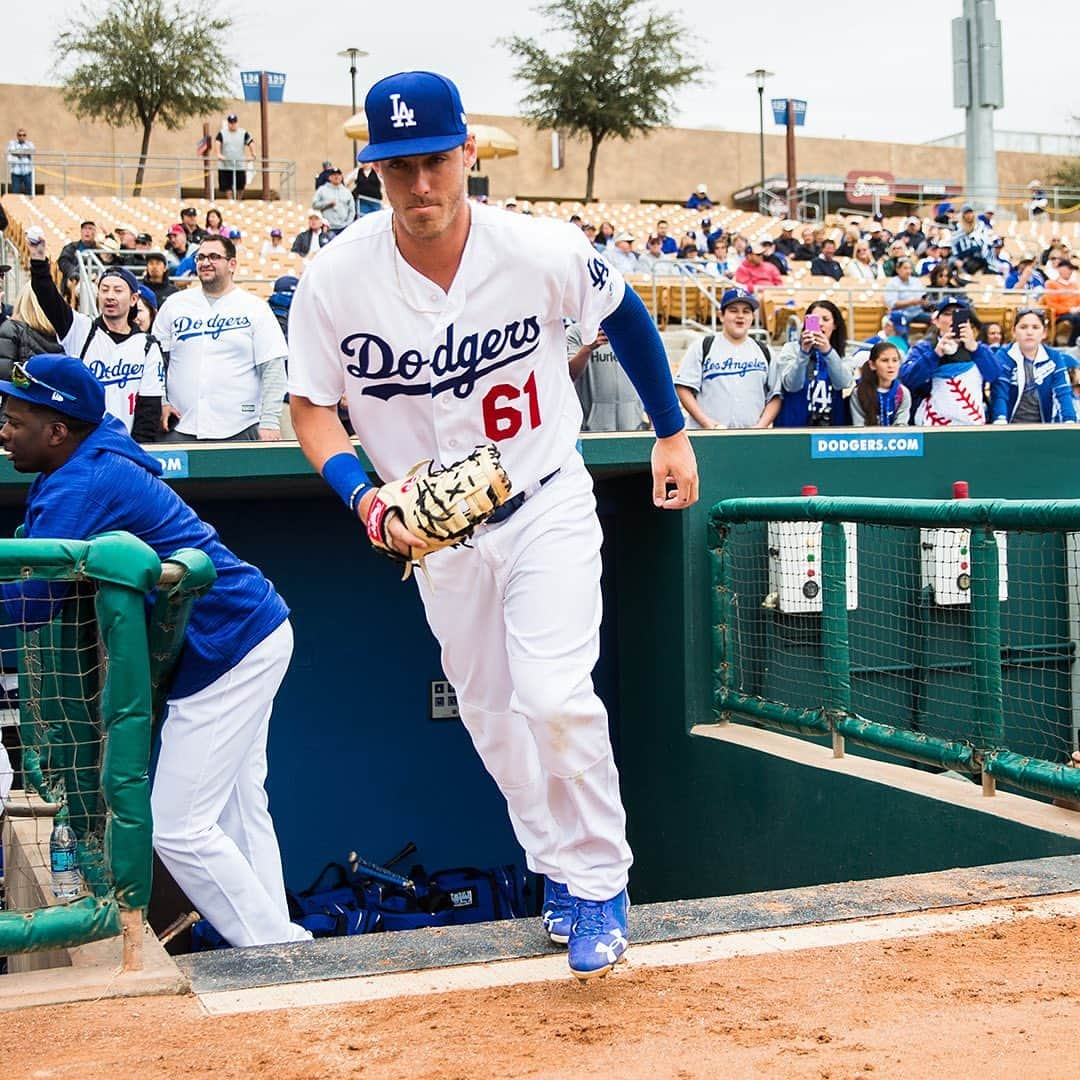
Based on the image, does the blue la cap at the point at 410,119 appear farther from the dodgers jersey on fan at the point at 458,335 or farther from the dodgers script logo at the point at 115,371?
the dodgers script logo at the point at 115,371

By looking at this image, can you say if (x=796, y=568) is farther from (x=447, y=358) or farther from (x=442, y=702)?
(x=447, y=358)

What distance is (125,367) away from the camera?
6695mm

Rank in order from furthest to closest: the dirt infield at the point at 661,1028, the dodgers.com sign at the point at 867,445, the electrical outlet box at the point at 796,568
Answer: the dodgers.com sign at the point at 867,445 → the electrical outlet box at the point at 796,568 → the dirt infield at the point at 661,1028

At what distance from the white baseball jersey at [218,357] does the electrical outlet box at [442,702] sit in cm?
175

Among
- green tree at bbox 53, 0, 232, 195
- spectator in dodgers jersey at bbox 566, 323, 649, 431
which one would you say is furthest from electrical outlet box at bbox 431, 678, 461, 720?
green tree at bbox 53, 0, 232, 195

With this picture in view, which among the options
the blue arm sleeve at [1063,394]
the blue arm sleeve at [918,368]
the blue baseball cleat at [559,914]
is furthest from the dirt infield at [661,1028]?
the blue arm sleeve at [1063,394]

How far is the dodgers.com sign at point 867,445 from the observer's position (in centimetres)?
682

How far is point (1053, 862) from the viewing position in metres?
3.88

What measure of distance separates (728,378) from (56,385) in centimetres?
442

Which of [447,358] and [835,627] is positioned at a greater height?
[447,358]

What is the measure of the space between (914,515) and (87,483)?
287 centimetres

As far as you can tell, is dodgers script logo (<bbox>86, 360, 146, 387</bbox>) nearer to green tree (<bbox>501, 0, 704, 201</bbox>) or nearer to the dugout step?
the dugout step

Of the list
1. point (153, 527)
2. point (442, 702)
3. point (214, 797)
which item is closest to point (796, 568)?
point (442, 702)

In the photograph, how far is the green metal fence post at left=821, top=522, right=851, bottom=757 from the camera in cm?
575
